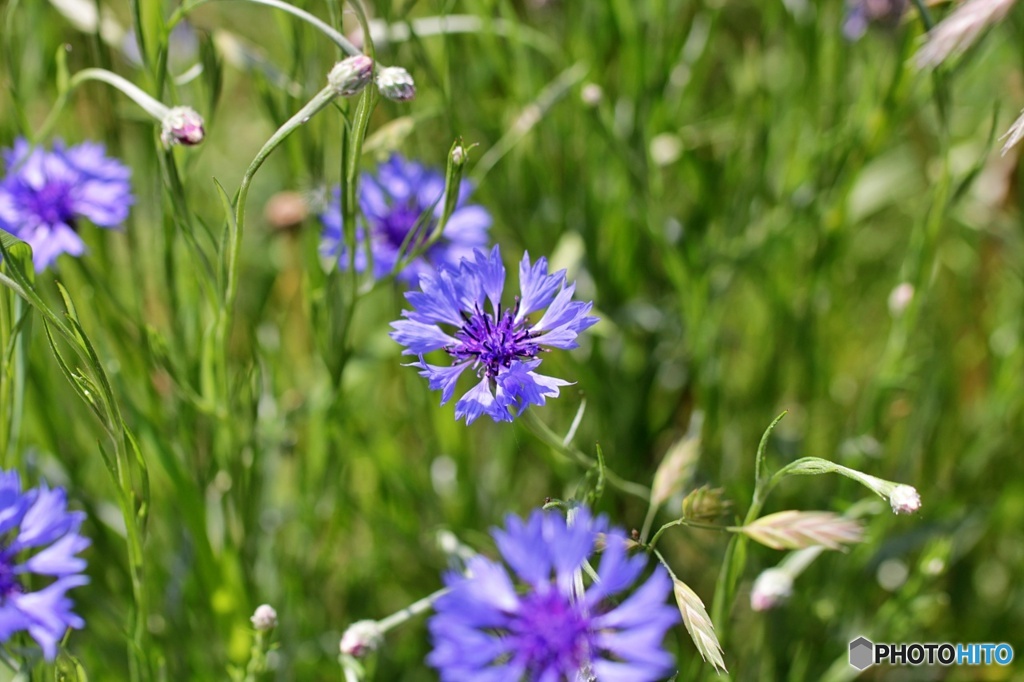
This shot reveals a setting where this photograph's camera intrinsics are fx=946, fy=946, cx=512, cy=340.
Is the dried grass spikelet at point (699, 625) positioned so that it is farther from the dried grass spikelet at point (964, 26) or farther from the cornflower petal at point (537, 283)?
the dried grass spikelet at point (964, 26)

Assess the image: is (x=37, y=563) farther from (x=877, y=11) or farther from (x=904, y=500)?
(x=877, y=11)

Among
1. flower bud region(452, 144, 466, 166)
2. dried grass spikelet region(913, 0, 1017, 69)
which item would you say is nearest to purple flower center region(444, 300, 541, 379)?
flower bud region(452, 144, 466, 166)

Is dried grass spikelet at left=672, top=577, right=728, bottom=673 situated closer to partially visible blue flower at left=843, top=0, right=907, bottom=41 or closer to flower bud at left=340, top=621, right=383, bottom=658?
flower bud at left=340, top=621, right=383, bottom=658

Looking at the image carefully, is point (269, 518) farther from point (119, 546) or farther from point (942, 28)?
point (942, 28)

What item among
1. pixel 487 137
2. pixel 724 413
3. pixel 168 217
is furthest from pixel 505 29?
pixel 724 413

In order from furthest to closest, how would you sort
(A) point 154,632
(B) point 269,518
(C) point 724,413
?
(C) point 724,413, (B) point 269,518, (A) point 154,632

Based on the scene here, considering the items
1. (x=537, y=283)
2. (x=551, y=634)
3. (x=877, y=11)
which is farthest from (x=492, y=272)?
(x=877, y=11)
